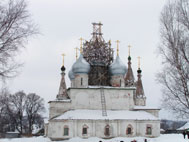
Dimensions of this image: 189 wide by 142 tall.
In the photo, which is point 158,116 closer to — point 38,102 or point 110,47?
point 110,47

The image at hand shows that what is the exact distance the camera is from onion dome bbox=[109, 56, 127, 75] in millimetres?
33969

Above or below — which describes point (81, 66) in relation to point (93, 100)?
above

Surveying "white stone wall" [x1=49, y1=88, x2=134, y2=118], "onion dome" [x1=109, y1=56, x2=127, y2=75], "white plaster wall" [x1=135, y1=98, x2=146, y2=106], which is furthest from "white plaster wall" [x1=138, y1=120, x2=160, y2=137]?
"onion dome" [x1=109, y1=56, x2=127, y2=75]

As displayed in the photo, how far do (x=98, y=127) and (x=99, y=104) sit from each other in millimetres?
2650

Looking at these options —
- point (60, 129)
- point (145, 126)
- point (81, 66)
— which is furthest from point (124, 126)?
point (81, 66)

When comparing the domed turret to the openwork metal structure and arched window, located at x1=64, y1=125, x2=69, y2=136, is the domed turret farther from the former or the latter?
arched window, located at x1=64, y1=125, x2=69, y2=136

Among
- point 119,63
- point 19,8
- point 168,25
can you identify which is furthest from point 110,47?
point 19,8


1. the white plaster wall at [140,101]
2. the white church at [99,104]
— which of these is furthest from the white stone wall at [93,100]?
the white plaster wall at [140,101]

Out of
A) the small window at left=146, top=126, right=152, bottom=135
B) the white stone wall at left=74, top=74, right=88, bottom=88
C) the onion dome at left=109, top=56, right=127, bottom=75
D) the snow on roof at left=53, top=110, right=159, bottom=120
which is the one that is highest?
the onion dome at left=109, top=56, right=127, bottom=75

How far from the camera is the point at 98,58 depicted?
3494 cm

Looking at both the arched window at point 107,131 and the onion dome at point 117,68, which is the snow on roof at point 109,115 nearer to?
the arched window at point 107,131

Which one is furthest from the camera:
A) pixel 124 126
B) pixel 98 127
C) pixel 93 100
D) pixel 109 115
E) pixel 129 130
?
pixel 93 100

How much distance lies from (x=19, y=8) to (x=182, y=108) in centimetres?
910

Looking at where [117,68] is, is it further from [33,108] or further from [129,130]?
[33,108]
